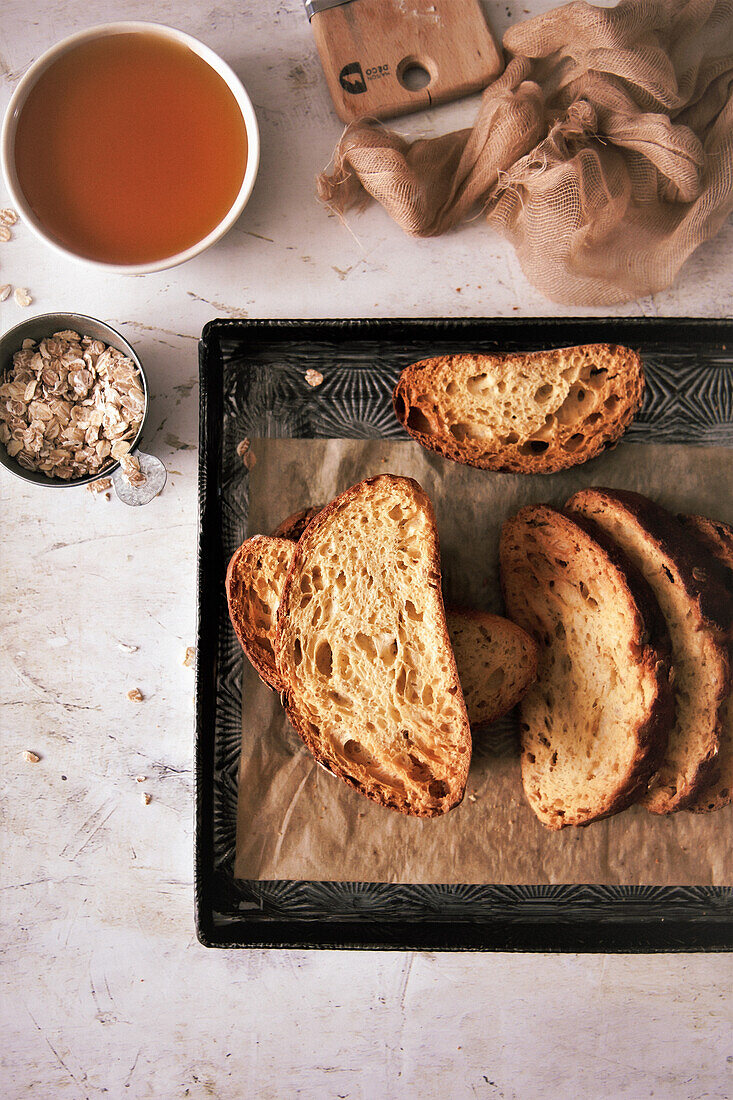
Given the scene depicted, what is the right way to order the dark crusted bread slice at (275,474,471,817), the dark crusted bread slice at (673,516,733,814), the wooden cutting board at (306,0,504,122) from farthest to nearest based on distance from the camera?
1. the wooden cutting board at (306,0,504,122)
2. the dark crusted bread slice at (673,516,733,814)
3. the dark crusted bread slice at (275,474,471,817)

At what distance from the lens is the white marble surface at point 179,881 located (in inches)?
54.4

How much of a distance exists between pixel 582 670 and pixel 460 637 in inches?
8.6

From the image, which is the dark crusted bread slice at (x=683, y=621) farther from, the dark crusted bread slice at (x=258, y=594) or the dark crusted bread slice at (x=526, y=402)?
the dark crusted bread slice at (x=258, y=594)

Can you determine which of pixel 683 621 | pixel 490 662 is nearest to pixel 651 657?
pixel 683 621

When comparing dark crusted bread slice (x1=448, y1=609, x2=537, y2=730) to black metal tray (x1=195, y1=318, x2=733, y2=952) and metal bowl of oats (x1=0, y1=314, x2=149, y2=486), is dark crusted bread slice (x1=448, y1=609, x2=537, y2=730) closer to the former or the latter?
black metal tray (x1=195, y1=318, x2=733, y2=952)

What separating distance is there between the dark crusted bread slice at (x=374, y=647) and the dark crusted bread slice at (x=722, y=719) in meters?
0.46

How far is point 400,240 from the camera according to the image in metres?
1.40

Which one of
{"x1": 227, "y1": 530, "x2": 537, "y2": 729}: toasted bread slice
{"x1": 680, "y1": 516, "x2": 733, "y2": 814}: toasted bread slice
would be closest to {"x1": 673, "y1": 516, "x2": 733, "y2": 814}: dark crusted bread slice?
{"x1": 680, "y1": 516, "x2": 733, "y2": 814}: toasted bread slice

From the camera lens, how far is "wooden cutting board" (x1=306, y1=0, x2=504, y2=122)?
4.41ft

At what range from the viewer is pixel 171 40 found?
1274 millimetres

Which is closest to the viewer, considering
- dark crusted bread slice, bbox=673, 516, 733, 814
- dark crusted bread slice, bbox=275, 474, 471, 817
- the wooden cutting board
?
dark crusted bread slice, bbox=275, 474, 471, 817

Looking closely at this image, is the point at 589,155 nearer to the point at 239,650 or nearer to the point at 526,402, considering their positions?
the point at 526,402

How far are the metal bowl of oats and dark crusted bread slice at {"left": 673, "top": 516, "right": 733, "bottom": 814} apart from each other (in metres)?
0.97

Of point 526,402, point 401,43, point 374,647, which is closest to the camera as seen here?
point 374,647
